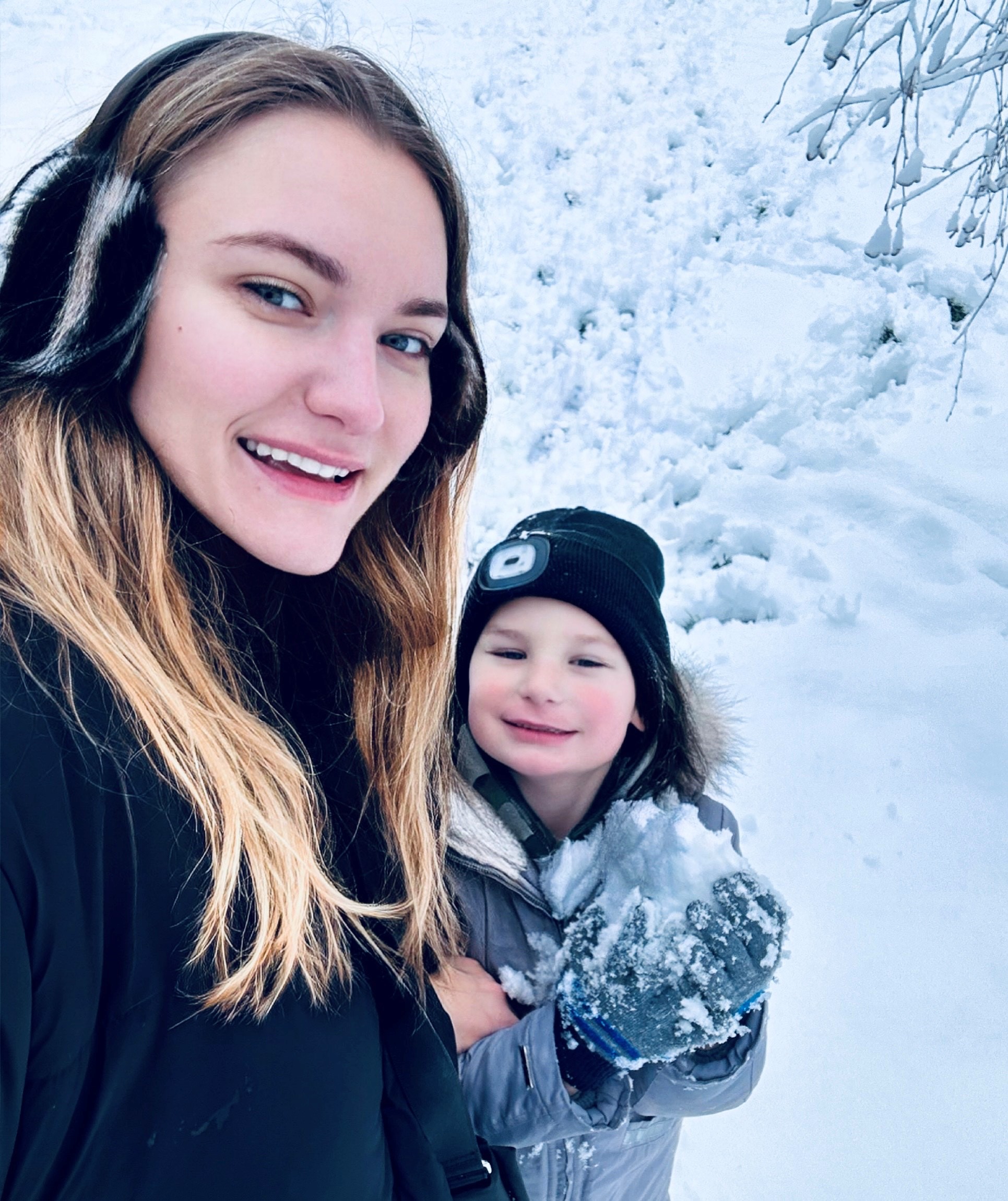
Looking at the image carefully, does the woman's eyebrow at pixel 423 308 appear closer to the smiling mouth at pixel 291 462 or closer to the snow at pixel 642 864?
the smiling mouth at pixel 291 462

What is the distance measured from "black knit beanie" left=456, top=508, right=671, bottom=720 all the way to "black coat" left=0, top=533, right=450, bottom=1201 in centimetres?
102

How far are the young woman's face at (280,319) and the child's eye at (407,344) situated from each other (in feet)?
0.14

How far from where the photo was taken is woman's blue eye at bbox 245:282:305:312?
1.03m

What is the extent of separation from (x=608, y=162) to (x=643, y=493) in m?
2.70

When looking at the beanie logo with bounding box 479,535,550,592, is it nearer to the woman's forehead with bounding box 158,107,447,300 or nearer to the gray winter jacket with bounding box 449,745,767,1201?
the gray winter jacket with bounding box 449,745,767,1201

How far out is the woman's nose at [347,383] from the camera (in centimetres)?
107

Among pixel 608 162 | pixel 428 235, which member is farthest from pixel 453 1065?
pixel 608 162

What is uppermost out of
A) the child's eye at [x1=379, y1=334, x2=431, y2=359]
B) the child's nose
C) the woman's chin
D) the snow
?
the child's eye at [x1=379, y1=334, x2=431, y2=359]

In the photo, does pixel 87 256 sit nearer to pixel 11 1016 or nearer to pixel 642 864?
pixel 11 1016

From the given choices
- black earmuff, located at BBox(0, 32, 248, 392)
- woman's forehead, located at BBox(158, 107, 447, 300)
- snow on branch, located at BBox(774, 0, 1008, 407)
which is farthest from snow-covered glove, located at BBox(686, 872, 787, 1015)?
snow on branch, located at BBox(774, 0, 1008, 407)

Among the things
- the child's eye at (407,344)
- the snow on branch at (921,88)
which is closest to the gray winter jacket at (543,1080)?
the child's eye at (407,344)

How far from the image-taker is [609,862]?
5.64 feet

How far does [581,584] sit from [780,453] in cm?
253

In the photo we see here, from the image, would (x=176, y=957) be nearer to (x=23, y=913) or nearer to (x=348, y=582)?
(x=23, y=913)
